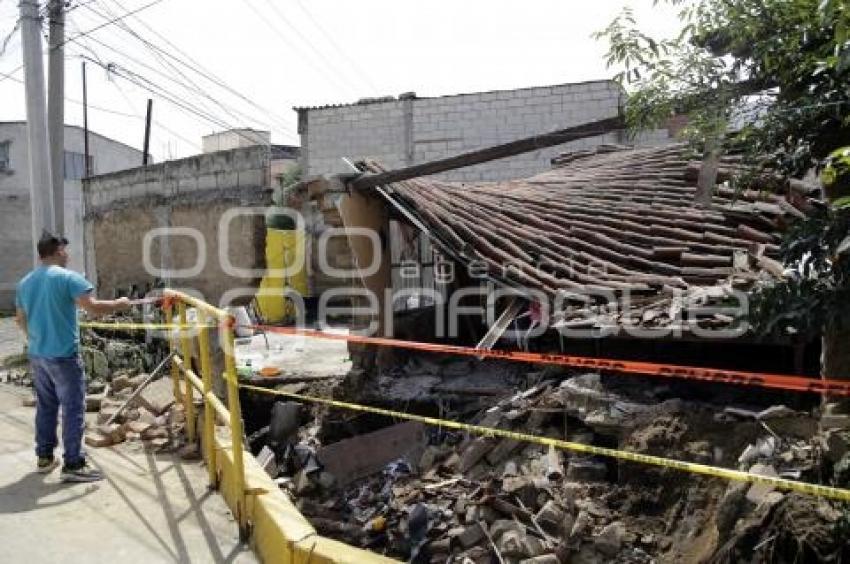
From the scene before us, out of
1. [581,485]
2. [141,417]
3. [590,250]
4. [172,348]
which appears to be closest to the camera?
[581,485]

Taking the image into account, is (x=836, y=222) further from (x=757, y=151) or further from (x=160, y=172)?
(x=160, y=172)

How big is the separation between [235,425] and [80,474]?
1.65 meters

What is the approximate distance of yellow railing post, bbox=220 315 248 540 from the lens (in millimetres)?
3701

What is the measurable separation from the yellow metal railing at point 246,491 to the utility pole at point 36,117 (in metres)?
5.21

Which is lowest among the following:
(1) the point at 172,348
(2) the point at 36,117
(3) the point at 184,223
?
(1) the point at 172,348

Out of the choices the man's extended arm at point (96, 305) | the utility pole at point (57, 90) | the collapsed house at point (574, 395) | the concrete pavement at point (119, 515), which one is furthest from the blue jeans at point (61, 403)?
the utility pole at point (57, 90)

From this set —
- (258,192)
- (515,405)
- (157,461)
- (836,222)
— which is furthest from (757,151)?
(258,192)

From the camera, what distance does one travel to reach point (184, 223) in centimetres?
1623

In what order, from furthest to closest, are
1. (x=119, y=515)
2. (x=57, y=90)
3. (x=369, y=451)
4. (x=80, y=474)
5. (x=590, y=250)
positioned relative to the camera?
(x=57, y=90)
(x=590, y=250)
(x=369, y=451)
(x=80, y=474)
(x=119, y=515)

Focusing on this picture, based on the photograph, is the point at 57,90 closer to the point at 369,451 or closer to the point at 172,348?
the point at 172,348

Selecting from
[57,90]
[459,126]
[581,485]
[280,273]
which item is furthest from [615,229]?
[459,126]

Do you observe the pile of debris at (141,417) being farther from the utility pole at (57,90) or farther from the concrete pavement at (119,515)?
the utility pole at (57,90)

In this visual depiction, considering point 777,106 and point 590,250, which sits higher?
point 777,106

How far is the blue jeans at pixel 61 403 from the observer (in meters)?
4.68
